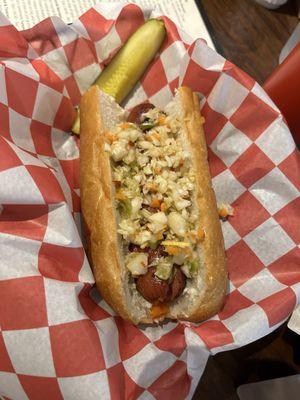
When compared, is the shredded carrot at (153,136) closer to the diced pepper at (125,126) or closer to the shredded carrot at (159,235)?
the diced pepper at (125,126)

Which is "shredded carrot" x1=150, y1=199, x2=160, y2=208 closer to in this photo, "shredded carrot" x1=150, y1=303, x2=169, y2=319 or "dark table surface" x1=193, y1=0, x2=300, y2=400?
"shredded carrot" x1=150, y1=303, x2=169, y2=319

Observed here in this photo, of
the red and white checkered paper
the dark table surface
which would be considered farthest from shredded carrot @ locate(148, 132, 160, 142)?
the dark table surface

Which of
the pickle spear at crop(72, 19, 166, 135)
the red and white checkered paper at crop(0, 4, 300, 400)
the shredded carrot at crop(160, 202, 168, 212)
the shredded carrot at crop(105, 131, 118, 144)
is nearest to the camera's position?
the red and white checkered paper at crop(0, 4, 300, 400)

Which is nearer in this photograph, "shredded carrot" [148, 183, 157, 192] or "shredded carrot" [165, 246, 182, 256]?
"shredded carrot" [165, 246, 182, 256]

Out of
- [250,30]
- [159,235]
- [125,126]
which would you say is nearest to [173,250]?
[159,235]

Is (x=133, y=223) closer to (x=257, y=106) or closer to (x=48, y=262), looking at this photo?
(x=48, y=262)

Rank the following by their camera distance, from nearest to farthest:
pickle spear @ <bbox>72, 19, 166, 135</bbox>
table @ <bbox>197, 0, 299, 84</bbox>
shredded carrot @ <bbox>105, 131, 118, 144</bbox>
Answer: shredded carrot @ <bbox>105, 131, 118, 144</bbox>, pickle spear @ <bbox>72, 19, 166, 135</bbox>, table @ <bbox>197, 0, 299, 84</bbox>
